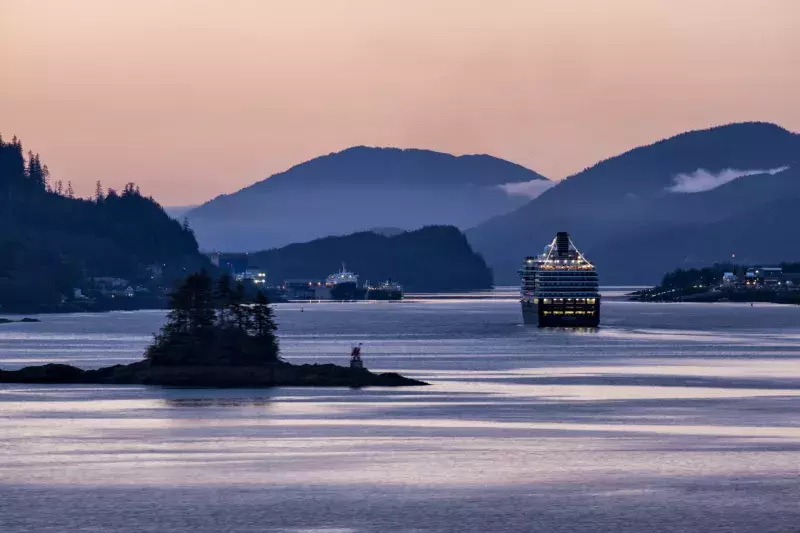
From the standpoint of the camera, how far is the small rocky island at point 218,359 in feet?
345

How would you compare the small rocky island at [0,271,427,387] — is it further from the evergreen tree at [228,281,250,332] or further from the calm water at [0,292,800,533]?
the calm water at [0,292,800,533]

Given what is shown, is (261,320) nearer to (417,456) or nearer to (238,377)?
(238,377)

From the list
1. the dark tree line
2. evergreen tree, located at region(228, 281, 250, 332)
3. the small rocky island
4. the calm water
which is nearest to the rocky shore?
the small rocky island

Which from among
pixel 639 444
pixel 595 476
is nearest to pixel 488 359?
pixel 639 444

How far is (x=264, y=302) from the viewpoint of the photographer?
107 metres

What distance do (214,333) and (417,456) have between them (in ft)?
140

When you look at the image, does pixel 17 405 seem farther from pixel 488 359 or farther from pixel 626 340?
pixel 626 340

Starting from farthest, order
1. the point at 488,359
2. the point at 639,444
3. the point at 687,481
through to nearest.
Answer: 1. the point at 488,359
2. the point at 639,444
3. the point at 687,481

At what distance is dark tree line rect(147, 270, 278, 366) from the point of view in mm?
105562

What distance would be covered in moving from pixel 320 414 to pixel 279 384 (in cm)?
2094

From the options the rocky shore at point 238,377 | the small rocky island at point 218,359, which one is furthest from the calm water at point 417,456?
the small rocky island at point 218,359

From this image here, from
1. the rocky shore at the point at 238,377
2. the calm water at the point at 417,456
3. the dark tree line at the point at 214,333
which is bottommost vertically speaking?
the calm water at the point at 417,456

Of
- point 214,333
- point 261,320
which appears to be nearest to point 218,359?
point 214,333

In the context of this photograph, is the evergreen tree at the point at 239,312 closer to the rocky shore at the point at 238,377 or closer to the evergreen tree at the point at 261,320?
the evergreen tree at the point at 261,320
